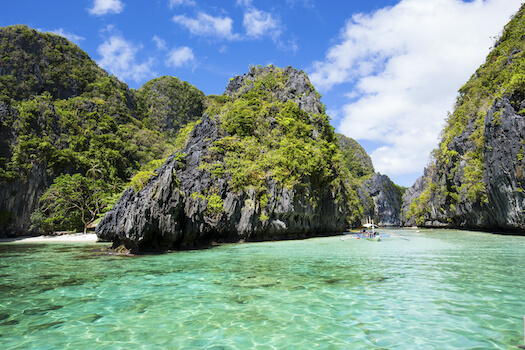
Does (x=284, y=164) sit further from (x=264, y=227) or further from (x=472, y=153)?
(x=472, y=153)

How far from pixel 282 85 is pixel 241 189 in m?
27.2

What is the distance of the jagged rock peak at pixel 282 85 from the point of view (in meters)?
47.7

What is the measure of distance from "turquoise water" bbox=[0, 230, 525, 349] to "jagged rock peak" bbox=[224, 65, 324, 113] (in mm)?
38930

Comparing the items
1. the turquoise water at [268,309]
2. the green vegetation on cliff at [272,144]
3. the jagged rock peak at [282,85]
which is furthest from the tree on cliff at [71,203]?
the turquoise water at [268,309]

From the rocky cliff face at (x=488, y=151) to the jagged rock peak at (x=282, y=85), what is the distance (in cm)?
2241

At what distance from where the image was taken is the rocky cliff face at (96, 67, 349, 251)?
1888 cm

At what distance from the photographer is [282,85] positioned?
50.6 metres

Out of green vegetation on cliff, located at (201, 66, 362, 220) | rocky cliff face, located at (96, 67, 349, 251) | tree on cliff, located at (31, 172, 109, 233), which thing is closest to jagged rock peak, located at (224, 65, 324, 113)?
green vegetation on cliff, located at (201, 66, 362, 220)

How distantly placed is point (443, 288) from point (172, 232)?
15656 millimetres

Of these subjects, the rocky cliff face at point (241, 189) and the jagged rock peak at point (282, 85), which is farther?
the jagged rock peak at point (282, 85)

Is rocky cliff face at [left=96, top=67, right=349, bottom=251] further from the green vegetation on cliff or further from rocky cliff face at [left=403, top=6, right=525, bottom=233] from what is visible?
rocky cliff face at [left=403, top=6, right=525, bottom=233]

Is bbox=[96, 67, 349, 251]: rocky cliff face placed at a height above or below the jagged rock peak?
below

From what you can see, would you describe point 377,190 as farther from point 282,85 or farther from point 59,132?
point 59,132

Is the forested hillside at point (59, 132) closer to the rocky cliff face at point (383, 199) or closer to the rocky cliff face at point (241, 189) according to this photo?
the rocky cliff face at point (241, 189)
